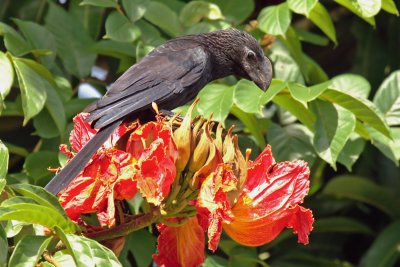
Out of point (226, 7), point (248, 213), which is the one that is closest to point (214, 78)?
point (226, 7)

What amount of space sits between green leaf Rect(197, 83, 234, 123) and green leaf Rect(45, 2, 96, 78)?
0.60m

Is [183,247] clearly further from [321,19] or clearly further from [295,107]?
[321,19]

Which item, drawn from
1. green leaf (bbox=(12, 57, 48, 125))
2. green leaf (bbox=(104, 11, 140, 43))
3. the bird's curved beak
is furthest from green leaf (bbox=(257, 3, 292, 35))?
green leaf (bbox=(12, 57, 48, 125))

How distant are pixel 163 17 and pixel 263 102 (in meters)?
0.69

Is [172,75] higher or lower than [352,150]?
higher

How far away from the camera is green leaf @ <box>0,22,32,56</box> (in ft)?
10.7

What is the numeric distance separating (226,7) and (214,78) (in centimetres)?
39

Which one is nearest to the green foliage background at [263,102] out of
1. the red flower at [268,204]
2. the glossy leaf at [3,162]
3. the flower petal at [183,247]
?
the glossy leaf at [3,162]

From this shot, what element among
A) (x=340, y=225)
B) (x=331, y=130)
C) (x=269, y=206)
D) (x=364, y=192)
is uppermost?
(x=269, y=206)

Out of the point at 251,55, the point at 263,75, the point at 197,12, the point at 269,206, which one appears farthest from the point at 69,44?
the point at 269,206

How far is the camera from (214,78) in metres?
3.62

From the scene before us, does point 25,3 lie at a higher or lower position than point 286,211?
lower

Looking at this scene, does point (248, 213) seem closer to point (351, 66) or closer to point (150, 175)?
point (150, 175)

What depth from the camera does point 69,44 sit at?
371cm
